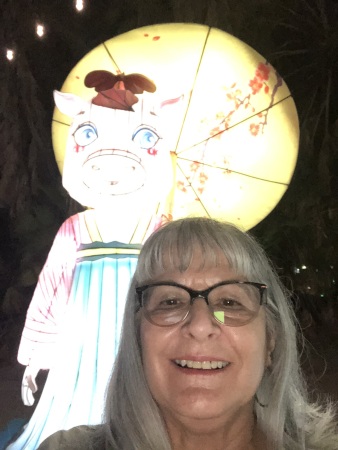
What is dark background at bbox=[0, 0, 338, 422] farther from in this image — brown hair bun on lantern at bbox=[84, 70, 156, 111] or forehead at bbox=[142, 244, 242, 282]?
forehead at bbox=[142, 244, 242, 282]

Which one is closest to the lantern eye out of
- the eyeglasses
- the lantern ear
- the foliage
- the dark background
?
the lantern ear

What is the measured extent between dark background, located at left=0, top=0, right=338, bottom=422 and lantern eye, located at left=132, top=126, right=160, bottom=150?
1.44m

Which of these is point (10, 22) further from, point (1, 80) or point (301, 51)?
point (301, 51)

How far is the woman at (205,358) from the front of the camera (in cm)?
→ 107

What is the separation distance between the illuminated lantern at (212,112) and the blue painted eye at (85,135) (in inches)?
5.4

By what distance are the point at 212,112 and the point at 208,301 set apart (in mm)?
1384

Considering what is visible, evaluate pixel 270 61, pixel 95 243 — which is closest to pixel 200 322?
pixel 95 243

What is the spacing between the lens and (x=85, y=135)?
226 cm

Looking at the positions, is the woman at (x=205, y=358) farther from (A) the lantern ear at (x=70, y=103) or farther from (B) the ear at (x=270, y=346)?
(A) the lantern ear at (x=70, y=103)

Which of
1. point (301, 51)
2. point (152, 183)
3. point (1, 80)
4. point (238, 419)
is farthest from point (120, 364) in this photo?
point (301, 51)

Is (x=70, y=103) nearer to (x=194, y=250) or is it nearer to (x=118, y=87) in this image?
(x=118, y=87)

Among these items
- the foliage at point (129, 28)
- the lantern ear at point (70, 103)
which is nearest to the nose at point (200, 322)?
the lantern ear at point (70, 103)

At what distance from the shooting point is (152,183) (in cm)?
227

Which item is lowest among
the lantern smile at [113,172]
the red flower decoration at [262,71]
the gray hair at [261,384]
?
the gray hair at [261,384]
